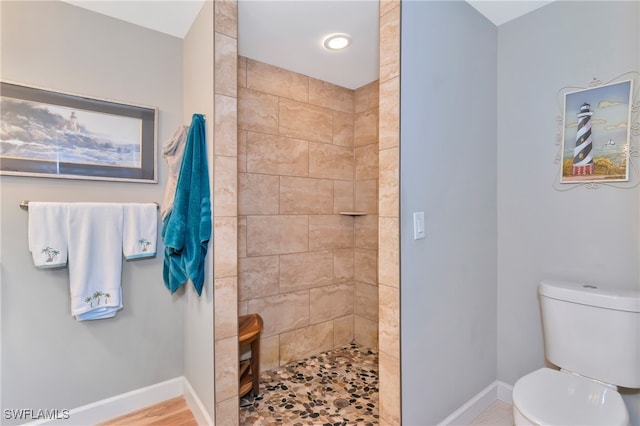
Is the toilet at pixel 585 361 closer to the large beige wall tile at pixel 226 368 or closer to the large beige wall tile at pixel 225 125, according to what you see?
the large beige wall tile at pixel 226 368

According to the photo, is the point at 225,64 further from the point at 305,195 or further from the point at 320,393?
the point at 320,393

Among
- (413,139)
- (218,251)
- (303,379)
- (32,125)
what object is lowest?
(303,379)

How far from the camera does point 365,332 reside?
272 cm

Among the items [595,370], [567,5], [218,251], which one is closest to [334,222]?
[218,251]

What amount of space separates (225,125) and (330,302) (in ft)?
5.78

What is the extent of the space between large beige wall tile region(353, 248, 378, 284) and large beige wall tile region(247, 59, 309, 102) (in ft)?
4.65

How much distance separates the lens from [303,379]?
2223mm

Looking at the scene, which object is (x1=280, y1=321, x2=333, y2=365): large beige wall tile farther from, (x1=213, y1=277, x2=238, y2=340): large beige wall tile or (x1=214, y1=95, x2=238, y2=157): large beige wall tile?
(x1=214, y1=95, x2=238, y2=157): large beige wall tile

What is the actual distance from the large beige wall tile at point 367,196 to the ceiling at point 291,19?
3.23ft

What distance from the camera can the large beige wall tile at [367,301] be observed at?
2622 mm

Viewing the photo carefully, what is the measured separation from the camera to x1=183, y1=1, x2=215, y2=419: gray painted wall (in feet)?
5.16

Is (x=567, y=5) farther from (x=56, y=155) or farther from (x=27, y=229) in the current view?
(x=27, y=229)

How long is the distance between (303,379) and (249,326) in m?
0.64

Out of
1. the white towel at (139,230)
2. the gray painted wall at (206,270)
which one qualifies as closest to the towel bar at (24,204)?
the white towel at (139,230)
